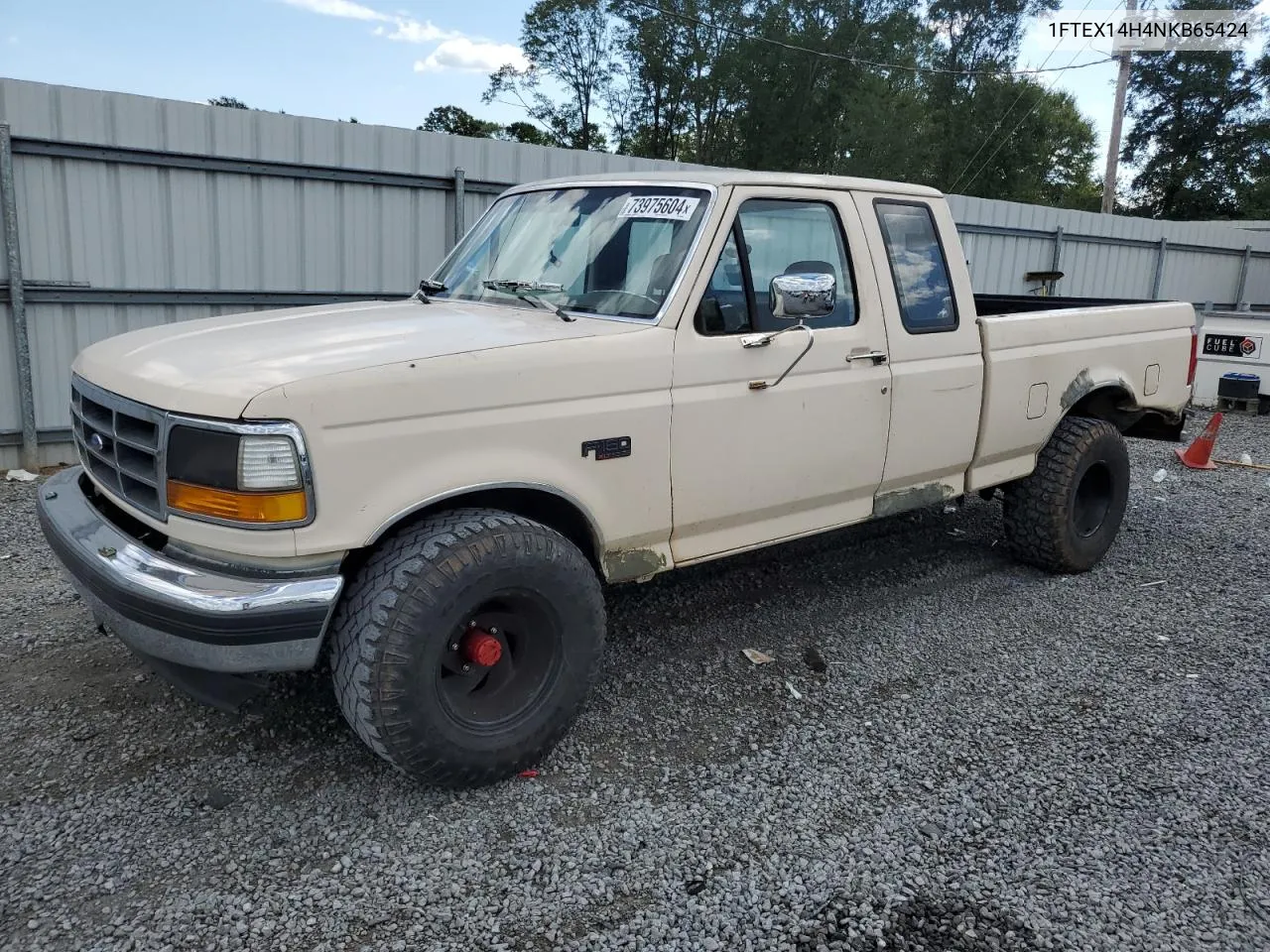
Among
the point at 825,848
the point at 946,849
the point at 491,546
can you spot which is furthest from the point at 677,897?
the point at 491,546

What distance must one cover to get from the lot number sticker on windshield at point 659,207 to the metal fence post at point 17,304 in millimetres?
5216

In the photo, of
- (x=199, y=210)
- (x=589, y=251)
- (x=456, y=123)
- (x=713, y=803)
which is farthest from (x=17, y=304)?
(x=456, y=123)

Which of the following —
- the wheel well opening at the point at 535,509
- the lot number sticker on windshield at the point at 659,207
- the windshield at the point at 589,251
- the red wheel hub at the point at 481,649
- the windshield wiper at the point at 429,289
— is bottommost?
the red wheel hub at the point at 481,649

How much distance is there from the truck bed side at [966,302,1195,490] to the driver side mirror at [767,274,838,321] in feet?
4.94

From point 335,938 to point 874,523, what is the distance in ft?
15.4

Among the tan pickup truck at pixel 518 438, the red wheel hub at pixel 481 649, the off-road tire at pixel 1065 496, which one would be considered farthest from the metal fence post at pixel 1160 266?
the red wheel hub at pixel 481 649

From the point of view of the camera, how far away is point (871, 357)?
13.9 feet

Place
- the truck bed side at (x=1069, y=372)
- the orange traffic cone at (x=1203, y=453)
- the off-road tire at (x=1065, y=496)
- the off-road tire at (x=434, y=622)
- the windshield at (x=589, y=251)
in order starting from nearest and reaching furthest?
the off-road tire at (x=434, y=622) < the windshield at (x=589, y=251) < the truck bed side at (x=1069, y=372) < the off-road tire at (x=1065, y=496) < the orange traffic cone at (x=1203, y=453)

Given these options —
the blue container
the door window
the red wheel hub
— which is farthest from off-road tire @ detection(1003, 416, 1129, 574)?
the blue container

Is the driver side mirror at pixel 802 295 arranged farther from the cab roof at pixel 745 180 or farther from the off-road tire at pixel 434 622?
the off-road tire at pixel 434 622

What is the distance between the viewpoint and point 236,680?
2957 mm

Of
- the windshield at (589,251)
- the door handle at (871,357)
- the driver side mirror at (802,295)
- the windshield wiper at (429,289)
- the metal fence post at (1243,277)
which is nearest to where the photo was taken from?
the driver side mirror at (802,295)

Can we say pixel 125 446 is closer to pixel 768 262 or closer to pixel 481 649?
pixel 481 649

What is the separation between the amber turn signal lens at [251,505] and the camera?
277 centimetres
